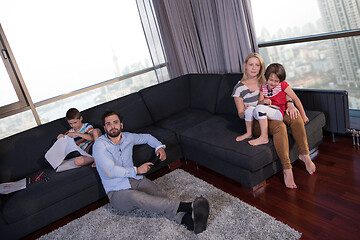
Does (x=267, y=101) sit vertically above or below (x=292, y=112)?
above

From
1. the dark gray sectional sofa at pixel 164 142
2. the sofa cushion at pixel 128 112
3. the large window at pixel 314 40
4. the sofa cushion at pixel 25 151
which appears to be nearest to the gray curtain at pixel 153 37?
the dark gray sectional sofa at pixel 164 142

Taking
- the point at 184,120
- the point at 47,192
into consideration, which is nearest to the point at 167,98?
the point at 184,120

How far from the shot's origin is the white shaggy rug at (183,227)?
1.89m

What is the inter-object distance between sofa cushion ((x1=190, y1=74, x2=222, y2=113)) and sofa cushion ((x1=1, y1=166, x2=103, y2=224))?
1.47 m

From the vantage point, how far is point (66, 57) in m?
4.10

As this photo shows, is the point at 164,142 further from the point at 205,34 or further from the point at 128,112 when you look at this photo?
the point at 205,34

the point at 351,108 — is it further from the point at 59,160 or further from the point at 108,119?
the point at 59,160

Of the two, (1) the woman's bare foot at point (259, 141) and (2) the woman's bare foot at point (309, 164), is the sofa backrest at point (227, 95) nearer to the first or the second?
(1) the woman's bare foot at point (259, 141)

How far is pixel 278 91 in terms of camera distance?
2.49 m

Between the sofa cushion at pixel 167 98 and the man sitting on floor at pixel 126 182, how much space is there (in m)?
1.00

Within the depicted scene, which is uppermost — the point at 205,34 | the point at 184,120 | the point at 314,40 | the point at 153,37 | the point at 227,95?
the point at 153,37

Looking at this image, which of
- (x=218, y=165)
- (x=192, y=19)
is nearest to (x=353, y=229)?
(x=218, y=165)

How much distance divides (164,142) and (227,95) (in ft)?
2.76

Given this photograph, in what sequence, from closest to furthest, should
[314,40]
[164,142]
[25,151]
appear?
[25,151] → [164,142] → [314,40]
